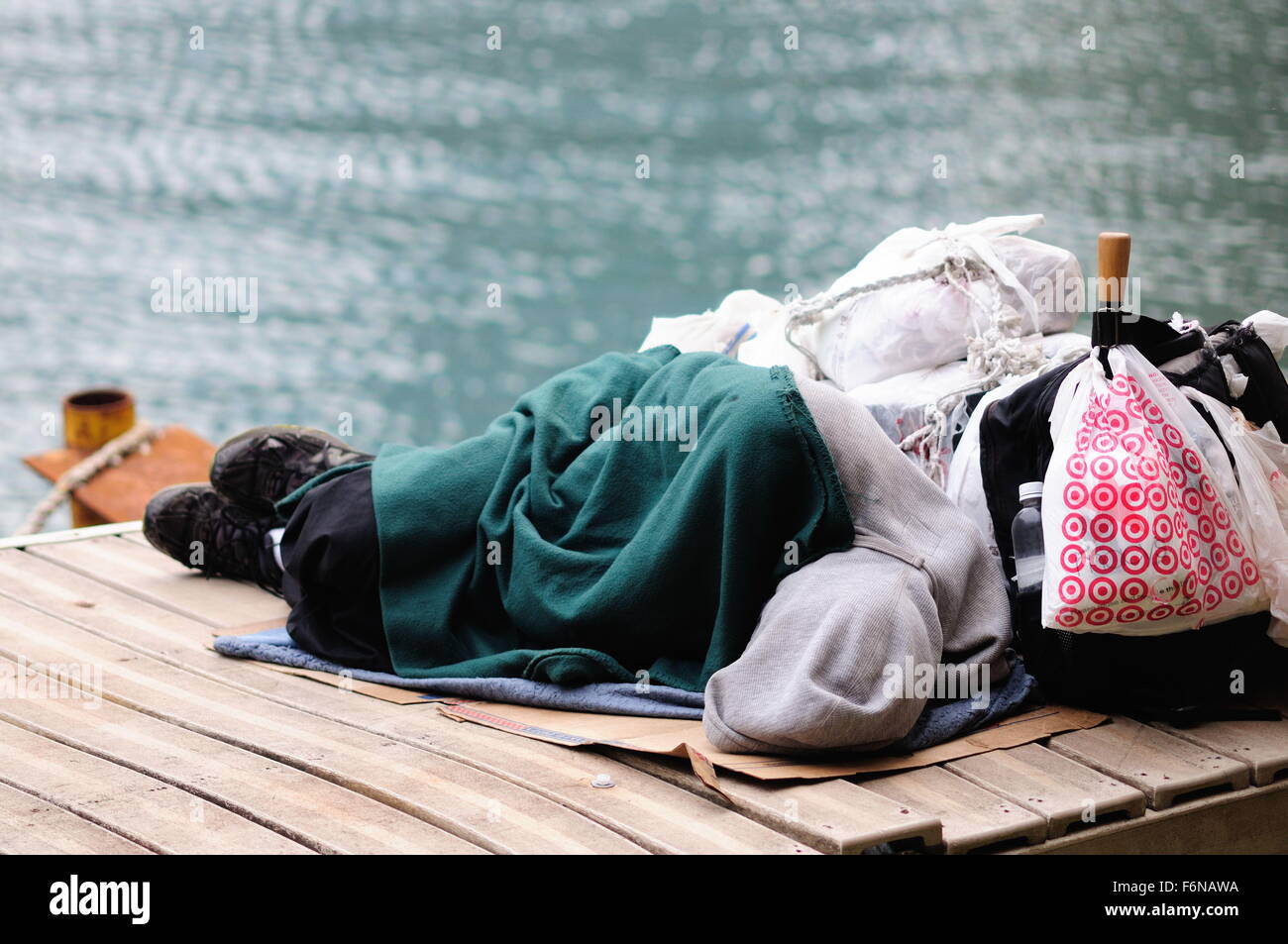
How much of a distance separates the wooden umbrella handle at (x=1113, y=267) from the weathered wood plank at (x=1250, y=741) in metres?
0.83

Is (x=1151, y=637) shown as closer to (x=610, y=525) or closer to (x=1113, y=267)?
(x=1113, y=267)

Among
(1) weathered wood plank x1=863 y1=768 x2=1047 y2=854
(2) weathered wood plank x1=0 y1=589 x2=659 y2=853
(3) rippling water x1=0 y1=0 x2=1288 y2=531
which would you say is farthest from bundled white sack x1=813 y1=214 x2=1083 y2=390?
(3) rippling water x1=0 y1=0 x2=1288 y2=531

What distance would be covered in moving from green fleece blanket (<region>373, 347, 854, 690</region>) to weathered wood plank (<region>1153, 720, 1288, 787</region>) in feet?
2.51

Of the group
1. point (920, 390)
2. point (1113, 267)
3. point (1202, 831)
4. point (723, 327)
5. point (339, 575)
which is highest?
point (1113, 267)

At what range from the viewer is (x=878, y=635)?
263 cm

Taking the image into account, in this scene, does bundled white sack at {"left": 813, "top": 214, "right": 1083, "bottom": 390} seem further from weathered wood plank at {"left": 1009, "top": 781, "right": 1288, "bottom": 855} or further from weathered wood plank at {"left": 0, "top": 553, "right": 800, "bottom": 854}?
weathered wood plank at {"left": 0, "top": 553, "right": 800, "bottom": 854}

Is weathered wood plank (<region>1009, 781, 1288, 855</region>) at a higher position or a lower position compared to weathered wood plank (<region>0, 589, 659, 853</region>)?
lower

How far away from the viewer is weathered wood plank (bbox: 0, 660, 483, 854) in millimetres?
2369

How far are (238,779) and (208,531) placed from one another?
1.28 m

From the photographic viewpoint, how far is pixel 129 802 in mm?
2506

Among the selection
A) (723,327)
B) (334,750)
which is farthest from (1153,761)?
(723,327)

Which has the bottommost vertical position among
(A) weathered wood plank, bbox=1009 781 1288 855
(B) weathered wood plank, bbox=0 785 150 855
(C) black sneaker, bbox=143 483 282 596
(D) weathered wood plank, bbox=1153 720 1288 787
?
(A) weathered wood plank, bbox=1009 781 1288 855

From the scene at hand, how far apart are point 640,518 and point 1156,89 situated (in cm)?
1299
